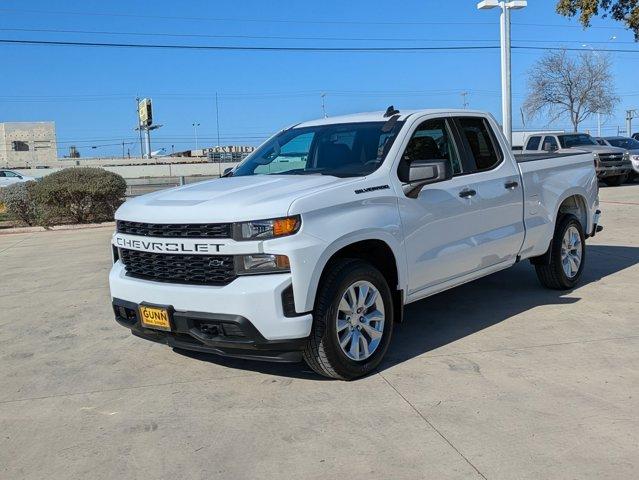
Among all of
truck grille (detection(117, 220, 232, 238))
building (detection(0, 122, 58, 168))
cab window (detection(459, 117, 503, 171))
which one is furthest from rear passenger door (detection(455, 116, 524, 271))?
building (detection(0, 122, 58, 168))

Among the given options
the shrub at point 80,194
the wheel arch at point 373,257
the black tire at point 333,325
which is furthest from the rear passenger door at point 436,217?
the shrub at point 80,194

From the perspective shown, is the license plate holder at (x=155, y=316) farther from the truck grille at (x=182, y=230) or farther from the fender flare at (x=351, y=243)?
the fender flare at (x=351, y=243)

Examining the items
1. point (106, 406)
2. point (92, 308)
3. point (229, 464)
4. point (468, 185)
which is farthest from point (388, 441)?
point (92, 308)

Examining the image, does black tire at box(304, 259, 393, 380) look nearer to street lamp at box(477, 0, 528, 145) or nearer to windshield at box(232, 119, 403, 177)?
windshield at box(232, 119, 403, 177)

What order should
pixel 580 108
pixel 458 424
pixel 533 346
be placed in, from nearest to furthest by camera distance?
pixel 458 424 → pixel 533 346 → pixel 580 108

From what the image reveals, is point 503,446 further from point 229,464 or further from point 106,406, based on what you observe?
point 106,406

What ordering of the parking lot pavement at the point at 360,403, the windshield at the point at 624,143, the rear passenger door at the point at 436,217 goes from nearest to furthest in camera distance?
the parking lot pavement at the point at 360,403 → the rear passenger door at the point at 436,217 → the windshield at the point at 624,143

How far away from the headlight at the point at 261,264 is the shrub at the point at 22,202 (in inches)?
559

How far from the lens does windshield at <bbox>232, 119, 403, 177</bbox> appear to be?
523cm

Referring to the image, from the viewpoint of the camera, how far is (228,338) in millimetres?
4316

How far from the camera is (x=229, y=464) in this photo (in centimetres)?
357

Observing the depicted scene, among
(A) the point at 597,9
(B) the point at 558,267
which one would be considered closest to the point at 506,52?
(A) the point at 597,9

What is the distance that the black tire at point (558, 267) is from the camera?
6969 mm

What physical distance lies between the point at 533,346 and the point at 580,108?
45.3 metres
